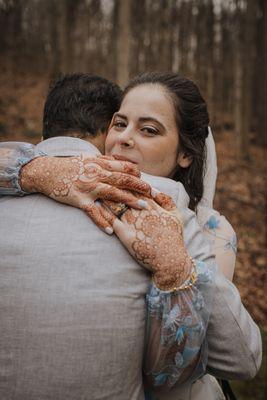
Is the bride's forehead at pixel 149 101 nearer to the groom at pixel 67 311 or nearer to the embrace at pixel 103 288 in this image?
the embrace at pixel 103 288

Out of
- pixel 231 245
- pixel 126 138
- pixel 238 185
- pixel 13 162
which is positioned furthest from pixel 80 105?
pixel 238 185

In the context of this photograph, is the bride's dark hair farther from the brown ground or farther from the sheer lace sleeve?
the brown ground

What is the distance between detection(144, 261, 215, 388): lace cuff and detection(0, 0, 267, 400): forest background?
836cm

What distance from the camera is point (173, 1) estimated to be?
20.7 meters

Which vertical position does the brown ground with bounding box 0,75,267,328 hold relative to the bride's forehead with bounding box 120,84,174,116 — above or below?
below

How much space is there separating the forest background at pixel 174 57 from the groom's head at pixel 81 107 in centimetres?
766

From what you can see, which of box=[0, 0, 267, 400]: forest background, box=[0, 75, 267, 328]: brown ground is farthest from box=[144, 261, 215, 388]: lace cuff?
box=[0, 0, 267, 400]: forest background

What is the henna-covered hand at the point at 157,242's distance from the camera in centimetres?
132

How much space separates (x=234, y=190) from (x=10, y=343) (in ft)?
34.4

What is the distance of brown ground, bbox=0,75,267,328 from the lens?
22.2 feet

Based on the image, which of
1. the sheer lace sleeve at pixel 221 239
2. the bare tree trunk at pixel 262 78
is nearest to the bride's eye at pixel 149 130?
the sheer lace sleeve at pixel 221 239

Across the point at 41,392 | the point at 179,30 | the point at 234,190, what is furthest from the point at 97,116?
the point at 179,30

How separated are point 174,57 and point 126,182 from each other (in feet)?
69.9

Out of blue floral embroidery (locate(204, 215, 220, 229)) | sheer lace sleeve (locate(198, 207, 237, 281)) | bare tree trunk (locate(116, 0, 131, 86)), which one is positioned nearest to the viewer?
sheer lace sleeve (locate(198, 207, 237, 281))
